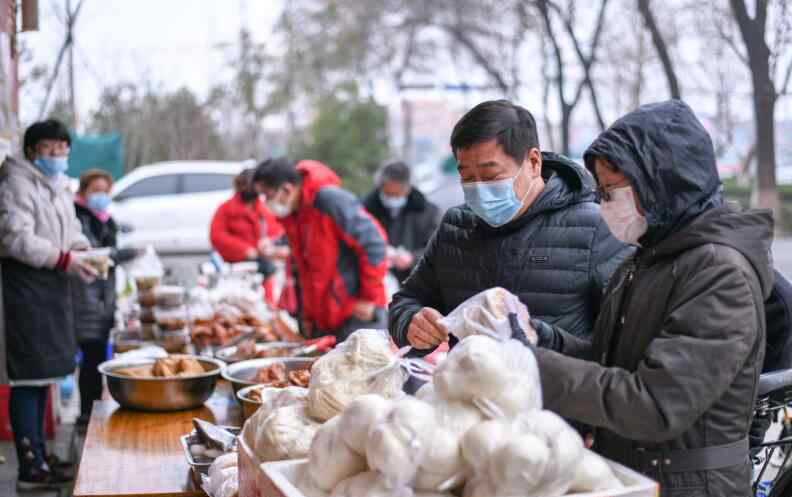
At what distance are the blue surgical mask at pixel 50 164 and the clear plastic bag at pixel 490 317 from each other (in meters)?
3.65

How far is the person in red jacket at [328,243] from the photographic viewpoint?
5.11 metres

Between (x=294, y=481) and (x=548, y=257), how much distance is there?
1.26 meters

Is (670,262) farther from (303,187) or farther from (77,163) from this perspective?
(77,163)

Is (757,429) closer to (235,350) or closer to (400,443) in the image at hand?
(400,443)

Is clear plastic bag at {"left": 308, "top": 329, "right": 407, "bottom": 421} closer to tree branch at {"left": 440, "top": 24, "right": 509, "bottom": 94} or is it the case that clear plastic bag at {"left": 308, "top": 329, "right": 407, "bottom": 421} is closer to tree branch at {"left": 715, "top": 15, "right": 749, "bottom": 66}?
tree branch at {"left": 715, "top": 15, "right": 749, "bottom": 66}

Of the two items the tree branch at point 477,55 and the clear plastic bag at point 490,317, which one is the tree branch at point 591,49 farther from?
the clear plastic bag at point 490,317

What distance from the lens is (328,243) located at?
516cm

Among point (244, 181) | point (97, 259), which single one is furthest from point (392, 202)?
point (97, 259)

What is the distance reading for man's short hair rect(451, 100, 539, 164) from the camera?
2.60 m

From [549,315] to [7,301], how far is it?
325 centimetres

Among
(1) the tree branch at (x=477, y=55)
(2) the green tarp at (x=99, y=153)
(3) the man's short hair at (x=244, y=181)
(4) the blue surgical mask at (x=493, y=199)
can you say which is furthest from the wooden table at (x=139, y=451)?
(1) the tree branch at (x=477, y=55)

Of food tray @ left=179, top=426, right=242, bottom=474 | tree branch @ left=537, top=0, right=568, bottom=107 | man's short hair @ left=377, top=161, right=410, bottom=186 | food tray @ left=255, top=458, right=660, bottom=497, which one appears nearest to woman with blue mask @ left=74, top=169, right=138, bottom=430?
man's short hair @ left=377, top=161, right=410, bottom=186

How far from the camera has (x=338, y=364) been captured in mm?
2049

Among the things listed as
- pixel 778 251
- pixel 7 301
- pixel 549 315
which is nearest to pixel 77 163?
pixel 7 301
